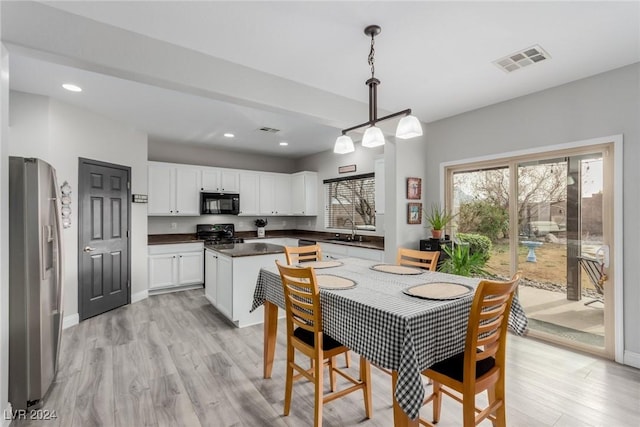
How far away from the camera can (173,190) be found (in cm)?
532

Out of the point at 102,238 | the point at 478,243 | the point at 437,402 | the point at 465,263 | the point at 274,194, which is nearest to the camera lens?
the point at 437,402

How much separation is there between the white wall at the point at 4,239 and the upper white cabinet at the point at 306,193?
4792 mm

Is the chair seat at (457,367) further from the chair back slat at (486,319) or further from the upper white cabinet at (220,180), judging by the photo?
the upper white cabinet at (220,180)

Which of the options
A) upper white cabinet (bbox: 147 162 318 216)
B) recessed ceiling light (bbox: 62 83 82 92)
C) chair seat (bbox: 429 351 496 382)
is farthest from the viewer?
upper white cabinet (bbox: 147 162 318 216)

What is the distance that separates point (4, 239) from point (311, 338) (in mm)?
2032

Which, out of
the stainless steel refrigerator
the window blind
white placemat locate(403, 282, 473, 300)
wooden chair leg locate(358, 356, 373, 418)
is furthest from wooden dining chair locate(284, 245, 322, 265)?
the window blind

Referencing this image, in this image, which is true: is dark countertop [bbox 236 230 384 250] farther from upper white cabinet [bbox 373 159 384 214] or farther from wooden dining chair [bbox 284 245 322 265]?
wooden dining chair [bbox 284 245 322 265]

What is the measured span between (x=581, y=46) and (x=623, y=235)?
1.66 metres

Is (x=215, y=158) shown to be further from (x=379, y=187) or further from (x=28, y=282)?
(x=28, y=282)

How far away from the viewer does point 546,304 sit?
10.8ft

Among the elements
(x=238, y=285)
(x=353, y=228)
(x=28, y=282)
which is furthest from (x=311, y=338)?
(x=353, y=228)

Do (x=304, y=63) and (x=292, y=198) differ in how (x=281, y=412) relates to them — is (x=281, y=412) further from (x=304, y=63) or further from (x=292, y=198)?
(x=292, y=198)

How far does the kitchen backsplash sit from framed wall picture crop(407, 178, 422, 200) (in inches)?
113

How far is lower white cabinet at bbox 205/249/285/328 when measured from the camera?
11.7 feet
